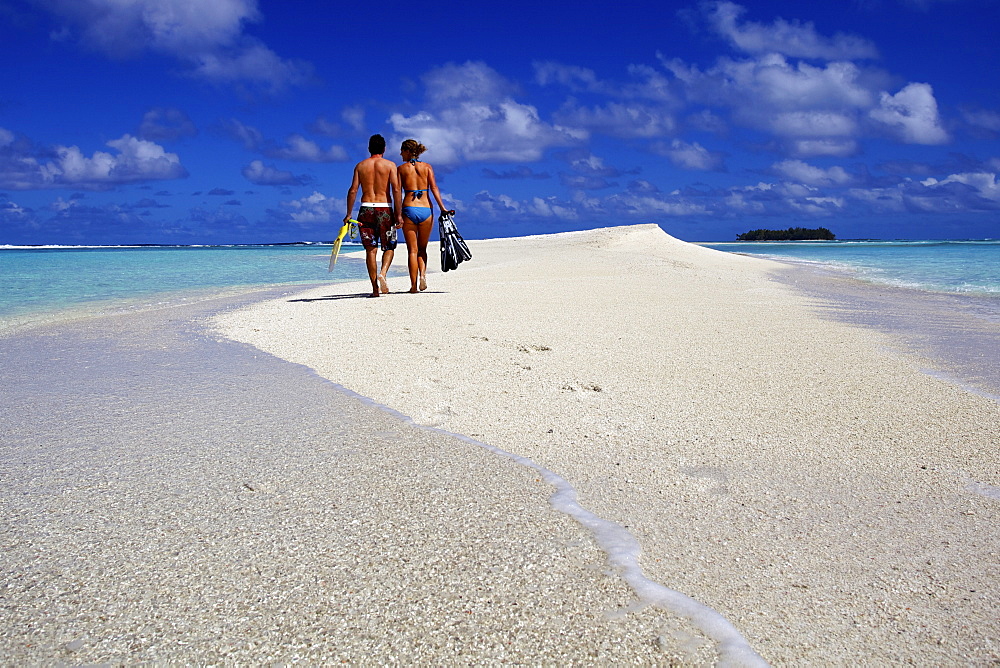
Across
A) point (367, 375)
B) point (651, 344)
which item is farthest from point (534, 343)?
point (367, 375)

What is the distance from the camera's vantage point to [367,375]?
4.40m

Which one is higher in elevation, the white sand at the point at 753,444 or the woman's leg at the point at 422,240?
the woman's leg at the point at 422,240

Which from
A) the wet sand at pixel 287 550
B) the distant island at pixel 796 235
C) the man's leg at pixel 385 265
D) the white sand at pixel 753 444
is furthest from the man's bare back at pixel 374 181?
the distant island at pixel 796 235

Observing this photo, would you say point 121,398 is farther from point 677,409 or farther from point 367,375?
point 677,409

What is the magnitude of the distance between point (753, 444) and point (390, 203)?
7147 mm

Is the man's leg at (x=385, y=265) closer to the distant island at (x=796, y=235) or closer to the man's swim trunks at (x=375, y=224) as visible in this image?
the man's swim trunks at (x=375, y=224)

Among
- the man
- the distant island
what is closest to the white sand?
the man

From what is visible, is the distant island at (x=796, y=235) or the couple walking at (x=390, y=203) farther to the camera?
the distant island at (x=796, y=235)

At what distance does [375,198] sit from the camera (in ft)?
30.2

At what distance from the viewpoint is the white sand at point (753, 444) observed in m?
1.73

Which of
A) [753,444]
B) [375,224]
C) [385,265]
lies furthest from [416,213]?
[753,444]

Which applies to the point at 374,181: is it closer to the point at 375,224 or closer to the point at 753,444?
the point at 375,224

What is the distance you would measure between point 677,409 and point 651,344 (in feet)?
6.32

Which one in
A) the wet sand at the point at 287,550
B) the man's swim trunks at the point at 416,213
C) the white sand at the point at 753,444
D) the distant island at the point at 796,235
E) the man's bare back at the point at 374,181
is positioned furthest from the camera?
the distant island at the point at 796,235
